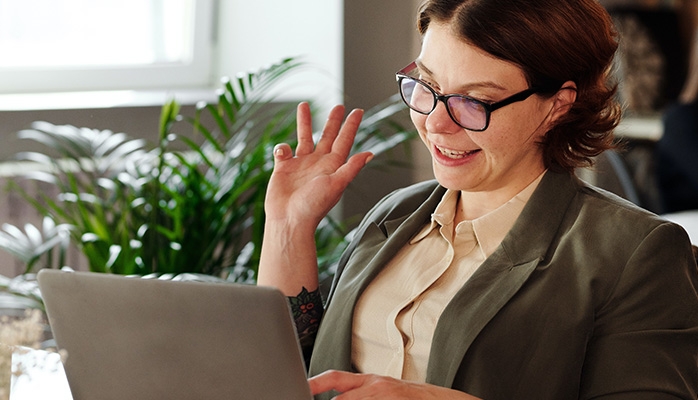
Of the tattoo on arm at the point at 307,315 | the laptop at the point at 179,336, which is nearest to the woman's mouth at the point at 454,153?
the tattoo on arm at the point at 307,315

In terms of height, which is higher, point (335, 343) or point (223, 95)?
point (223, 95)

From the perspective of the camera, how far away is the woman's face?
52.0 inches

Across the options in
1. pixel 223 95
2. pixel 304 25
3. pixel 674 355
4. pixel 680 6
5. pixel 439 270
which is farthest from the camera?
pixel 680 6

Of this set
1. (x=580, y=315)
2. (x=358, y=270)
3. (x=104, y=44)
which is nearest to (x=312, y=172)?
(x=358, y=270)

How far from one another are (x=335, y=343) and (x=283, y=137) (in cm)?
96

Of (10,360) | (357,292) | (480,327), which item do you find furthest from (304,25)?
(10,360)

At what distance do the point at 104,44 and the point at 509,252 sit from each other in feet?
7.80

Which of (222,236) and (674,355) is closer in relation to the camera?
(674,355)

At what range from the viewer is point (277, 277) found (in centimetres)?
154

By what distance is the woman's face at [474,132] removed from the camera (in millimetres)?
1321

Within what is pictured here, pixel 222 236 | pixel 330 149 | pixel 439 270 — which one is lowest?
pixel 222 236

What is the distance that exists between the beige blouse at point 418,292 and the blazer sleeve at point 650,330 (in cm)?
21

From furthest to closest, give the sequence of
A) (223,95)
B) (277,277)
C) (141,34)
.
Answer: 1. (141,34)
2. (223,95)
3. (277,277)

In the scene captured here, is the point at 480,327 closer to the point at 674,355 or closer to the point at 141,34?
the point at 674,355
